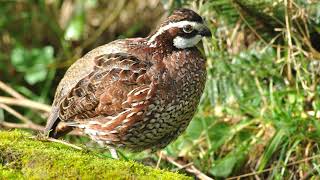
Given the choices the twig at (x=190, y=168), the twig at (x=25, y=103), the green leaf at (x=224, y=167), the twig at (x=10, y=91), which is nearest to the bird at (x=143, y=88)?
the twig at (x=190, y=168)

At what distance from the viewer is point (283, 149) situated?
18.4 feet

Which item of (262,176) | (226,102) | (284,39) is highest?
(284,39)

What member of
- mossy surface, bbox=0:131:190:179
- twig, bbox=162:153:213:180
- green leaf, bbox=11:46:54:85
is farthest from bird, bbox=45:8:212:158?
green leaf, bbox=11:46:54:85

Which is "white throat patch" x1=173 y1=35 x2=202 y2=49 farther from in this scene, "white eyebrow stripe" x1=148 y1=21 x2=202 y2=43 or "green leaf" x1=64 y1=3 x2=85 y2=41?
"green leaf" x1=64 y1=3 x2=85 y2=41

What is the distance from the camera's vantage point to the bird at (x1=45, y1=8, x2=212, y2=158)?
4848 mm

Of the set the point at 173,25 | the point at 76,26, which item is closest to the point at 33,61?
the point at 76,26

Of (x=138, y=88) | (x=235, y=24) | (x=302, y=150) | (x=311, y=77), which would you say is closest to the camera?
(x=138, y=88)

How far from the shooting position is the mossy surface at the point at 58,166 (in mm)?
3387

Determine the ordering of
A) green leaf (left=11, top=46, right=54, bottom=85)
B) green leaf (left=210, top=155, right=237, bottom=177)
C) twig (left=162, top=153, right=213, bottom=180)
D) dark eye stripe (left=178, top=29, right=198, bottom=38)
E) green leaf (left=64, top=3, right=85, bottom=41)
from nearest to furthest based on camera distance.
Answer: dark eye stripe (left=178, top=29, right=198, bottom=38)
twig (left=162, top=153, right=213, bottom=180)
green leaf (left=210, top=155, right=237, bottom=177)
green leaf (left=11, top=46, right=54, bottom=85)
green leaf (left=64, top=3, right=85, bottom=41)

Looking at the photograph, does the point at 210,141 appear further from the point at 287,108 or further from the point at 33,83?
the point at 33,83

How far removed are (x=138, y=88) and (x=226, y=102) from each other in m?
1.55

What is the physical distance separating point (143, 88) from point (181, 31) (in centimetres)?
45

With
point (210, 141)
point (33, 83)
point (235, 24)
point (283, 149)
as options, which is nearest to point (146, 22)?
point (33, 83)

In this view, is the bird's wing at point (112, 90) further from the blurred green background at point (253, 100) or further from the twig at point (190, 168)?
the twig at point (190, 168)
